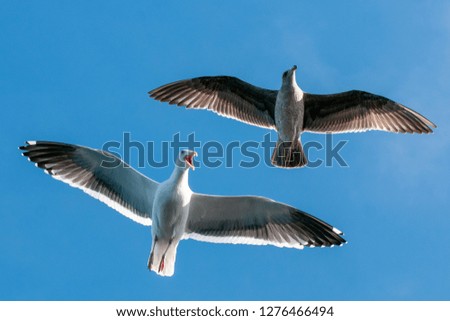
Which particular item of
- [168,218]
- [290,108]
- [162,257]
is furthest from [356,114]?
[162,257]

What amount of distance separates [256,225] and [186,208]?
96 centimetres

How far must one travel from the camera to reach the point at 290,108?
12086 mm

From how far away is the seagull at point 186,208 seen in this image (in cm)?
977

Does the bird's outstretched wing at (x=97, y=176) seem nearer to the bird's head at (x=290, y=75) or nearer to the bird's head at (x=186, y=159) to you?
the bird's head at (x=186, y=159)

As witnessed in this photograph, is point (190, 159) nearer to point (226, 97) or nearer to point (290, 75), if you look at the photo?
point (290, 75)

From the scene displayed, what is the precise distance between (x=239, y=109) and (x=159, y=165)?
226cm

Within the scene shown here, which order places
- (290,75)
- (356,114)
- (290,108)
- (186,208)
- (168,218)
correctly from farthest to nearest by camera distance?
(356,114) < (290,108) < (290,75) < (186,208) < (168,218)

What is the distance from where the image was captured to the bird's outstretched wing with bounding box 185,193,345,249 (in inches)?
388

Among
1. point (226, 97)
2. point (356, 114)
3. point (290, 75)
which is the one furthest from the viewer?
point (226, 97)

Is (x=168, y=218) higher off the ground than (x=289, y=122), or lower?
lower

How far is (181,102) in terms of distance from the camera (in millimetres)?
12555

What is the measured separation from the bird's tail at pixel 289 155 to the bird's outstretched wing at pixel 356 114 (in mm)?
540
